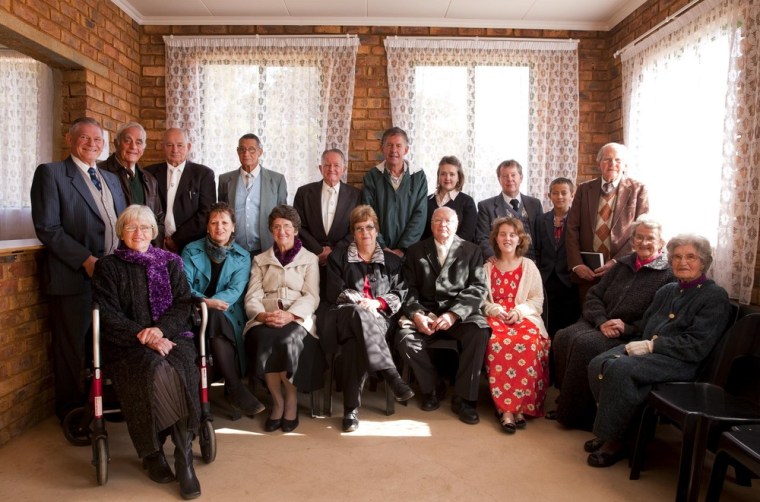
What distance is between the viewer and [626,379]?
275cm

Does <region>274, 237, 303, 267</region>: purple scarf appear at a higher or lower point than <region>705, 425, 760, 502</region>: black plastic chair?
higher

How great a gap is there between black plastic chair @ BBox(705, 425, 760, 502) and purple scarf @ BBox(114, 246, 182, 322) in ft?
8.55

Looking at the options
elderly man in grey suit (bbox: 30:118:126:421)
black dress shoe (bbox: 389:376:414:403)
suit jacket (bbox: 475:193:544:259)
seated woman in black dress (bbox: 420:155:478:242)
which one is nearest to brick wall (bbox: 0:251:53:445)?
elderly man in grey suit (bbox: 30:118:126:421)

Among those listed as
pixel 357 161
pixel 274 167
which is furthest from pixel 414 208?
pixel 274 167

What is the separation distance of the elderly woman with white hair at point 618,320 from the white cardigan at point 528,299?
30 cm

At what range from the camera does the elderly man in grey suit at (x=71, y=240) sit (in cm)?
320

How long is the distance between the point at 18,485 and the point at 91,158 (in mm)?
1838

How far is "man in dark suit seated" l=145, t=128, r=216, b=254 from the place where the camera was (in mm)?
4000

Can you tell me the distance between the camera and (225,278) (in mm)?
3559

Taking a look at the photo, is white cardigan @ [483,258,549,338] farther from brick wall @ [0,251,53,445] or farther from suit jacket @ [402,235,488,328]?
brick wall @ [0,251,53,445]

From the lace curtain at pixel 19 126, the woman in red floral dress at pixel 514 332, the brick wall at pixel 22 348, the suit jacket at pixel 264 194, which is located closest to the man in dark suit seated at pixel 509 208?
the woman in red floral dress at pixel 514 332

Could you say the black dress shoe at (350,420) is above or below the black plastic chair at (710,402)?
below

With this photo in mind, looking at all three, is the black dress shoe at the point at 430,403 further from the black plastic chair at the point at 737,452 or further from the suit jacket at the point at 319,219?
→ the black plastic chair at the point at 737,452

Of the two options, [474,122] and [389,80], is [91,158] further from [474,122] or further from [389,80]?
[474,122]
